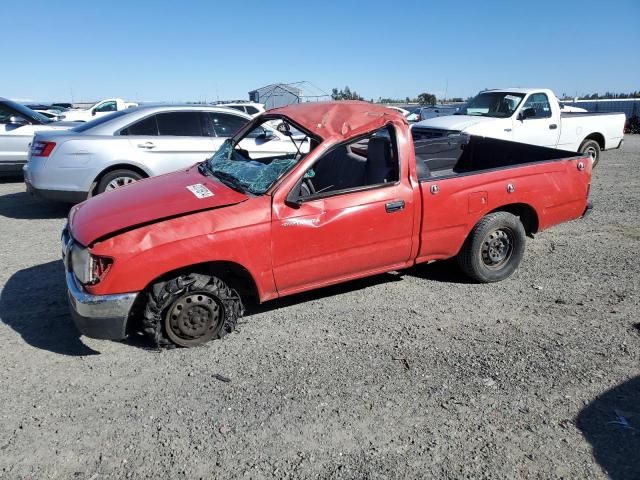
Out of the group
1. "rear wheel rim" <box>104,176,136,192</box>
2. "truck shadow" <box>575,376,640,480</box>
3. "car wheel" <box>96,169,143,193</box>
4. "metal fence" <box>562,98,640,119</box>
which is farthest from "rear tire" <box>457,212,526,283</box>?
"metal fence" <box>562,98,640,119</box>

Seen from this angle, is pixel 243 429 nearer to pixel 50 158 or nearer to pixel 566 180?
pixel 566 180

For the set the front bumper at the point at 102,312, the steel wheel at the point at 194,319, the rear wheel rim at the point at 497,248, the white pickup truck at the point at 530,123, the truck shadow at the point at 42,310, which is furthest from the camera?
the white pickup truck at the point at 530,123

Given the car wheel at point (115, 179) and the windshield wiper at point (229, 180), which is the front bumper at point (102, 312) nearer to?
the windshield wiper at point (229, 180)

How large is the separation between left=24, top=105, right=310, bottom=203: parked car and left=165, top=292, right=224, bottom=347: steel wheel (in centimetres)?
287

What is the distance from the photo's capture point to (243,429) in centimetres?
281

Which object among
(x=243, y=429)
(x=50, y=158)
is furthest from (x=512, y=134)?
(x=243, y=429)

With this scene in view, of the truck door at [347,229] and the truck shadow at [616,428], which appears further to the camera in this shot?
the truck door at [347,229]

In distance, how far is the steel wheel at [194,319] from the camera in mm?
3486

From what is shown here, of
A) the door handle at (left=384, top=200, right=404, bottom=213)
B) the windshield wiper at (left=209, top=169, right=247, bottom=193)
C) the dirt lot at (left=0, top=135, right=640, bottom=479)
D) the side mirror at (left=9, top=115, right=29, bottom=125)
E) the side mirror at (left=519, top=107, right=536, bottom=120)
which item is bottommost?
the dirt lot at (left=0, top=135, right=640, bottom=479)

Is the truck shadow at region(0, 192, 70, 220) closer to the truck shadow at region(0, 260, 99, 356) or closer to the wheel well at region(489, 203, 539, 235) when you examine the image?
the truck shadow at region(0, 260, 99, 356)

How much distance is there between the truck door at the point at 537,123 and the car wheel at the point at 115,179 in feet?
23.8

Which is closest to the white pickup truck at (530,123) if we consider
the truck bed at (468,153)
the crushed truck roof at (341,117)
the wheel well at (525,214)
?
the truck bed at (468,153)

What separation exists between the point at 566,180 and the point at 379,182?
2053 millimetres

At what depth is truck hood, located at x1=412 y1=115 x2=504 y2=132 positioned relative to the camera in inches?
380
